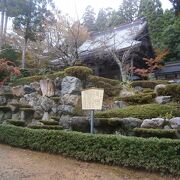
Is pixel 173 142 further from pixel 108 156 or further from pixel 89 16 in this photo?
pixel 89 16

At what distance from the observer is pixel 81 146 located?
341 inches

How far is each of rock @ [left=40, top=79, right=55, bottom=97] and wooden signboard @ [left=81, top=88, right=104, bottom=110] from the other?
5172 millimetres

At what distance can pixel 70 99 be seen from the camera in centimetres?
1355

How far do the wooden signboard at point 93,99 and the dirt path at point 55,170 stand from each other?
179 centimetres

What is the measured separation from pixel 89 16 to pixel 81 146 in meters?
39.1

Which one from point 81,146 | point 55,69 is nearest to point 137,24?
point 55,69

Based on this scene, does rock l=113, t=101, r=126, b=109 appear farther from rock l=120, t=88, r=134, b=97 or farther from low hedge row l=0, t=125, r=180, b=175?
low hedge row l=0, t=125, r=180, b=175

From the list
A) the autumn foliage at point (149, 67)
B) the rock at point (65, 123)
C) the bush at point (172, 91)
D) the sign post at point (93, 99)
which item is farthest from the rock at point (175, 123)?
the autumn foliage at point (149, 67)

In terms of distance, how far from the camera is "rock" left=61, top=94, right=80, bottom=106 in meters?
13.4

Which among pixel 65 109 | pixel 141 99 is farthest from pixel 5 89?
pixel 141 99

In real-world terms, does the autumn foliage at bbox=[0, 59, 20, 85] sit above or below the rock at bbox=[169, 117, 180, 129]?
above

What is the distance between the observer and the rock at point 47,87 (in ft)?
48.0

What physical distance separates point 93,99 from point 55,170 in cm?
260

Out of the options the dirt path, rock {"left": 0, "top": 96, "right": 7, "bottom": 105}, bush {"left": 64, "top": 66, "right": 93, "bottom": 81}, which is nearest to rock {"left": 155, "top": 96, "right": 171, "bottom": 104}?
bush {"left": 64, "top": 66, "right": 93, "bottom": 81}
